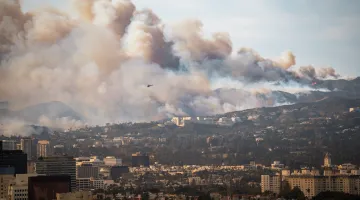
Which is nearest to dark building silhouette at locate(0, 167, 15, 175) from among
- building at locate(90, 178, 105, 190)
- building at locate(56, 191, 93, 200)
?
building at locate(90, 178, 105, 190)

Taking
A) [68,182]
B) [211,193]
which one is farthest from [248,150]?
[68,182]

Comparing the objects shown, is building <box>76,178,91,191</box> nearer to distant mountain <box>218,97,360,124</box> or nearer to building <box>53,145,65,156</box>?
building <box>53,145,65,156</box>

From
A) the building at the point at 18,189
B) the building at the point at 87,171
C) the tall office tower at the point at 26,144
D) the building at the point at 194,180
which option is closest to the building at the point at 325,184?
the building at the point at 194,180

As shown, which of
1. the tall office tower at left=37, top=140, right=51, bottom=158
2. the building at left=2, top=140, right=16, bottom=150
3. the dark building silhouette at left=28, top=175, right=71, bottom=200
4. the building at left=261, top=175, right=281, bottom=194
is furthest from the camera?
the tall office tower at left=37, top=140, right=51, bottom=158

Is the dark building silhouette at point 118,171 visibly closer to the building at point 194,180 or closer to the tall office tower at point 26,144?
the building at point 194,180

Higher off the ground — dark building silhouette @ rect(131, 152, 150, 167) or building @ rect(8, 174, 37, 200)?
dark building silhouette @ rect(131, 152, 150, 167)

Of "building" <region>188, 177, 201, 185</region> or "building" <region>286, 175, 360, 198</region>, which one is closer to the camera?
"building" <region>286, 175, 360, 198</region>

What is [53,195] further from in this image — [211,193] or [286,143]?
[286,143]

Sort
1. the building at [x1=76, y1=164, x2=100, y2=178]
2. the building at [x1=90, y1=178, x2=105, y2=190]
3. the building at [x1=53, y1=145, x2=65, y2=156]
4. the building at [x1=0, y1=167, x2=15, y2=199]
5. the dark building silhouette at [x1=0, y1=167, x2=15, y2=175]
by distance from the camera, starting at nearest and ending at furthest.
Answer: the building at [x1=0, y1=167, x2=15, y2=199] < the dark building silhouette at [x1=0, y1=167, x2=15, y2=175] < the building at [x1=90, y1=178, x2=105, y2=190] < the building at [x1=76, y1=164, x2=100, y2=178] < the building at [x1=53, y1=145, x2=65, y2=156]
